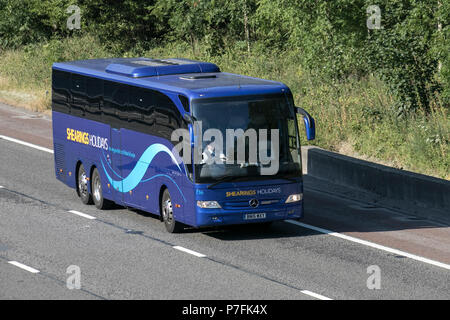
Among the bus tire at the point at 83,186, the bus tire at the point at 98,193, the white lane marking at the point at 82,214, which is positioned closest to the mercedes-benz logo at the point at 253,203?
the white lane marking at the point at 82,214

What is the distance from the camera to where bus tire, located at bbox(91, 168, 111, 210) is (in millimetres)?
21281

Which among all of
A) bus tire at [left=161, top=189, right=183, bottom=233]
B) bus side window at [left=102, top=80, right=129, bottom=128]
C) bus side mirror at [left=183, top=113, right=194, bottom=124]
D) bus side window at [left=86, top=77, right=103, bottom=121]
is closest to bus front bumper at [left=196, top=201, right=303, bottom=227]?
bus tire at [left=161, top=189, right=183, bottom=233]

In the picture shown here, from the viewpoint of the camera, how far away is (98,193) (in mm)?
21562

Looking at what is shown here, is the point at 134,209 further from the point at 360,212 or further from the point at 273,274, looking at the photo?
the point at 273,274

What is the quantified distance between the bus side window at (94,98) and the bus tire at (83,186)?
1357mm

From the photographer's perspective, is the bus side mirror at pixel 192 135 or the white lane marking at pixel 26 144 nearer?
the bus side mirror at pixel 192 135

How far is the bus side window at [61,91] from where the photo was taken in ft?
74.8

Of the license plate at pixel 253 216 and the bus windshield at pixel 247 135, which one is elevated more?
the bus windshield at pixel 247 135

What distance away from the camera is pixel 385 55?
2617cm

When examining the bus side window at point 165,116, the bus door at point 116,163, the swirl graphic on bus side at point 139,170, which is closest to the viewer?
the bus side window at point 165,116

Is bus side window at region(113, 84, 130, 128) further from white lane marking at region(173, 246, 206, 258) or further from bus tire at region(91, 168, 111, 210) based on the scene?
white lane marking at region(173, 246, 206, 258)

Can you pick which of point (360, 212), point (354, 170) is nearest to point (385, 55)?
point (354, 170)

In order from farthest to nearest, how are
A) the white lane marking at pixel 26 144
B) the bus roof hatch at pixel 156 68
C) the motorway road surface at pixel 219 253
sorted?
1. the white lane marking at pixel 26 144
2. the bus roof hatch at pixel 156 68
3. the motorway road surface at pixel 219 253

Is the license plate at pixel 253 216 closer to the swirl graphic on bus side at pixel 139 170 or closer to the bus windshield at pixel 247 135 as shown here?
the bus windshield at pixel 247 135
